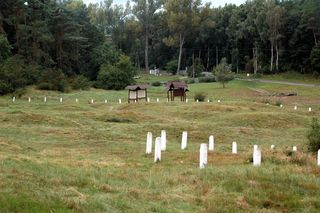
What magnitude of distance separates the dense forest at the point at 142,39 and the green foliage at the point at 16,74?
127 millimetres

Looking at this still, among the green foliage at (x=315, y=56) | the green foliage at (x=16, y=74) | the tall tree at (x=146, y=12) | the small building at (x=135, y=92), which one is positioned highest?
the tall tree at (x=146, y=12)

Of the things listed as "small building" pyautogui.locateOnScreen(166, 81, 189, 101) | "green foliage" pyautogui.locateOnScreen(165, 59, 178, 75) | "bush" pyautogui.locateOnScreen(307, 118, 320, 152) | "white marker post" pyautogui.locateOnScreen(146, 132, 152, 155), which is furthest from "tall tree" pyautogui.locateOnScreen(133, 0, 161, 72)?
"white marker post" pyautogui.locateOnScreen(146, 132, 152, 155)

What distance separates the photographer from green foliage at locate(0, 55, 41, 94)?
63500 millimetres

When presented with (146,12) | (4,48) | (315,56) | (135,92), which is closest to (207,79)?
(315,56)

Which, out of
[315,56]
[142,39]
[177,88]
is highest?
[142,39]

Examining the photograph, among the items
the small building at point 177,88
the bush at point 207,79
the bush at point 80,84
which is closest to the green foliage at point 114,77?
the bush at point 80,84

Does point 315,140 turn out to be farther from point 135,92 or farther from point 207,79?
point 207,79

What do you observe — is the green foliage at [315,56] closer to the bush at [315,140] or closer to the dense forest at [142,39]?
the dense forest at [142,39]

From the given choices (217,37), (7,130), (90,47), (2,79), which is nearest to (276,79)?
(217,37)

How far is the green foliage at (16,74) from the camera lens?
208 feet

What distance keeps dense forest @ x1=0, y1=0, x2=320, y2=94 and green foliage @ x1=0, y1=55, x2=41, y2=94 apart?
0.13 m

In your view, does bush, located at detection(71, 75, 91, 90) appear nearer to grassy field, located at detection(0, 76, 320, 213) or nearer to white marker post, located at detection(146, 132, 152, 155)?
grassy field, located at detection(0, 76, 320, 213)

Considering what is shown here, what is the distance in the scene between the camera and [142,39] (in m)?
134

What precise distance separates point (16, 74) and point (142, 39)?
7021 centimetres
